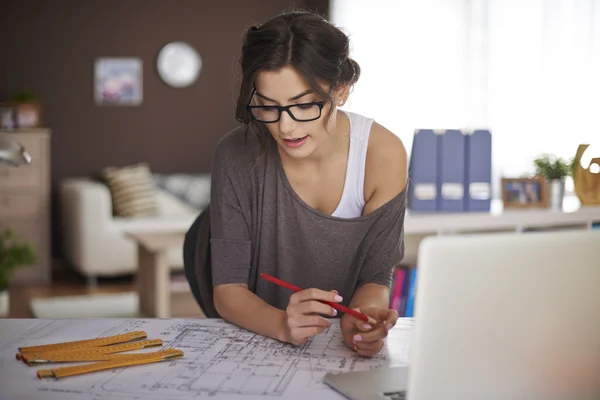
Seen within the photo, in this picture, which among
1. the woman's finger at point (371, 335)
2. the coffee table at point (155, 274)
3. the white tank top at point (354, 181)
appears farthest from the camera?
the coffee table at point (155, 274)

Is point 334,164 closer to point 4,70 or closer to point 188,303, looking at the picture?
point 188,303

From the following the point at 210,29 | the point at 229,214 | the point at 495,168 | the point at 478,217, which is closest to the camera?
the point at 229,214

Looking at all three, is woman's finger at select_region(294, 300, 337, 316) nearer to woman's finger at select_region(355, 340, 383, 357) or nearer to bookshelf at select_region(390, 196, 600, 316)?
woman's finger at select_region(355, 340, 383, 357)

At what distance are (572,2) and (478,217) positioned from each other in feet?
8.43

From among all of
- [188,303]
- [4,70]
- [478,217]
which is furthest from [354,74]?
[4,70]

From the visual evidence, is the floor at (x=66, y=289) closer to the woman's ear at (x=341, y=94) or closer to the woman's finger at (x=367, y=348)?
the woman's ear at (x=341, y=94)

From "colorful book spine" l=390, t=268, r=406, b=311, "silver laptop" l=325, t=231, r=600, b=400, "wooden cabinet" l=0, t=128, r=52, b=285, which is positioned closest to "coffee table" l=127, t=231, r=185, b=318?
"colorful book spine" l=390, t=268, r=406, b=311

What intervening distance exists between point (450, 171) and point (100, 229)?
133 inches

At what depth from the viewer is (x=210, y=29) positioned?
23.1 feet

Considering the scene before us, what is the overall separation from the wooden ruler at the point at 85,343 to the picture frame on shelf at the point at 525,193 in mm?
2230

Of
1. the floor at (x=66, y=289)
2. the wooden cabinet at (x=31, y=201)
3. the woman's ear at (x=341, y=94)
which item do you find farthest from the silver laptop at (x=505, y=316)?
the wooden cabinet at (x=31, y=201)

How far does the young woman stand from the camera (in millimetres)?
1550

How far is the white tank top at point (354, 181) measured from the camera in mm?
1704

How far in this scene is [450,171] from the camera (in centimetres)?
313
